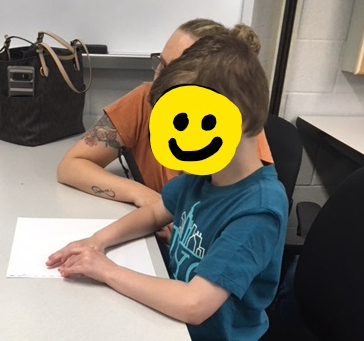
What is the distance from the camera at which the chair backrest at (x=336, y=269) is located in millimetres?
946

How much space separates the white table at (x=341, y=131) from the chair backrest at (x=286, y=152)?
25 cm

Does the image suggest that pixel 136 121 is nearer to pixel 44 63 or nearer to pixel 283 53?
pixel 44 63

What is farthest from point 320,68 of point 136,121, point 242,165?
point 242,165

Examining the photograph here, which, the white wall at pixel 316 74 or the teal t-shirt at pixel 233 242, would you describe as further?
the white wall at pixel 316 74

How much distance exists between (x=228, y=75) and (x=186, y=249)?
0.36 metres

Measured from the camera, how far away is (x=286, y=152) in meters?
1.34

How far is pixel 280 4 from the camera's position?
5.60ft

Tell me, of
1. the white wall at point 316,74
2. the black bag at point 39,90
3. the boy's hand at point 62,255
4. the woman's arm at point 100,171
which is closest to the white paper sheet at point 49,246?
the boy's hand at point 62,255

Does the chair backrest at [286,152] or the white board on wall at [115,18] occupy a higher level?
the white board on wall at [115,18]

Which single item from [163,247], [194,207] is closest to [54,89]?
[163,247]

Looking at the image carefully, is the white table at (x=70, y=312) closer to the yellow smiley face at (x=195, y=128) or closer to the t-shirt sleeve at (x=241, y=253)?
the t-shirt sleeve at (x=241, y=253)

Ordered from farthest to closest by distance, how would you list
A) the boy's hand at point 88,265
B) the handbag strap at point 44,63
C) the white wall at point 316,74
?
the white wall at point 316,74 < the handbag strap at point 44,63 < the boy's hand at point 88,265

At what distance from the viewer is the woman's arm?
1.13m

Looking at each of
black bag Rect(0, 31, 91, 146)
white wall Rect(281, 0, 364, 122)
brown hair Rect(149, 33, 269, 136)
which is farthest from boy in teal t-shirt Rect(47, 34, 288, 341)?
white wall Rect(281, 0, 364, 122)
